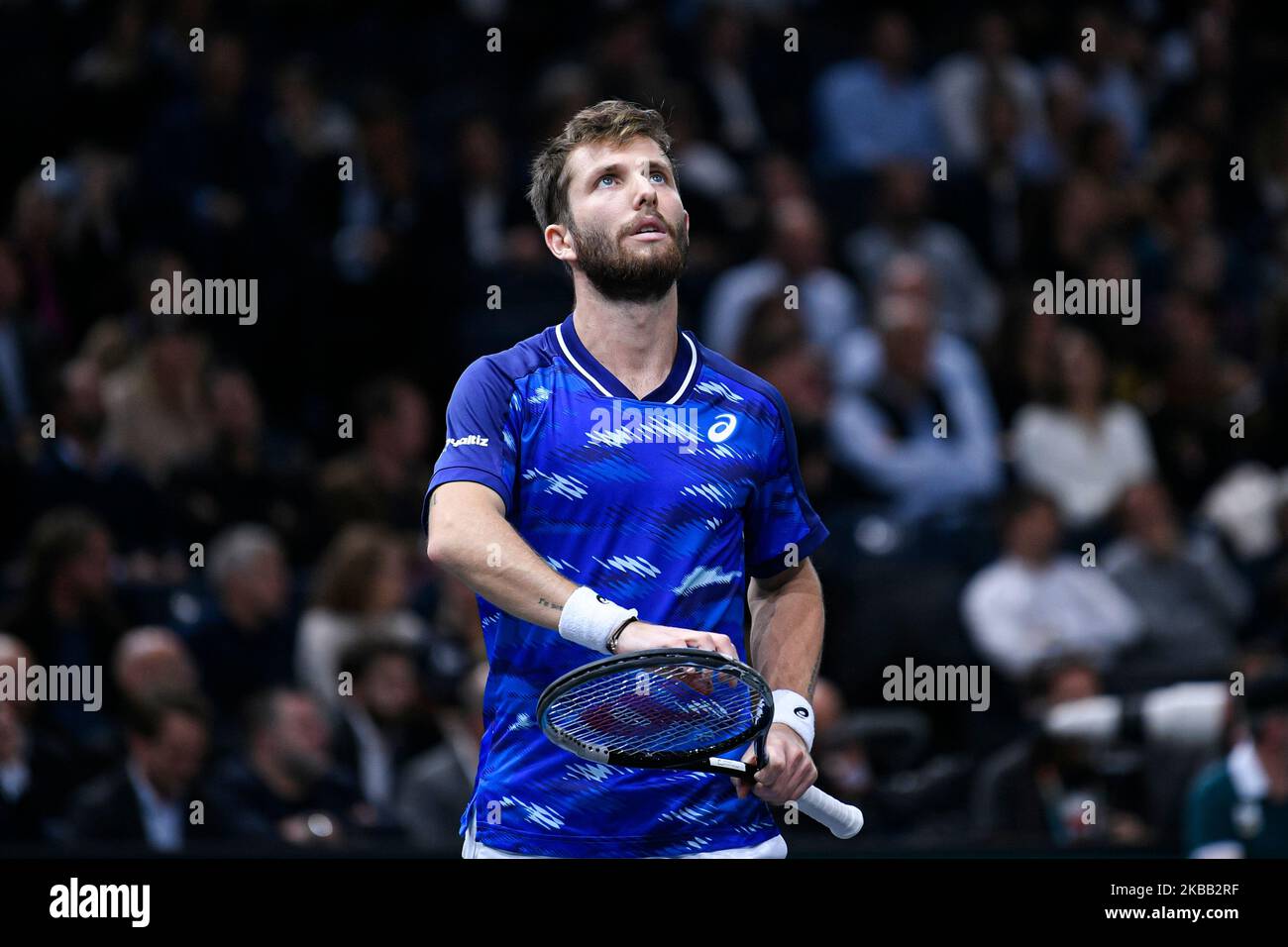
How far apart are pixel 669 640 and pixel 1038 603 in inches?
214

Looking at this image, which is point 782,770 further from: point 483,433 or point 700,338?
point 700,338

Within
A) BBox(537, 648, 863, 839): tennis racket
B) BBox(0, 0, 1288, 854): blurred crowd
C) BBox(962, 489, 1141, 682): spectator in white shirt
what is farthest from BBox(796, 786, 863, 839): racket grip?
BBox(962, 489, 1141, 682): spectator in white shirt

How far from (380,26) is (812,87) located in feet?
8.02

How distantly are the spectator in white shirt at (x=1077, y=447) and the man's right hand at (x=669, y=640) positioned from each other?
6227mm

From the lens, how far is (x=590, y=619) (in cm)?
361

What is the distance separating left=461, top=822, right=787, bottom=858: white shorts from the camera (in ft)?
12.7

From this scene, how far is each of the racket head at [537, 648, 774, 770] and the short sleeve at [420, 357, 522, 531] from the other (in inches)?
17.6

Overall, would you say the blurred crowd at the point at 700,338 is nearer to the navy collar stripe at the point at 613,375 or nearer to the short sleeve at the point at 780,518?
the short sleeve at the point at 780,518

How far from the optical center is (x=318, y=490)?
28.2ft

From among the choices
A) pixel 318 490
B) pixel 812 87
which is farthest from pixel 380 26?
pixel 318 490

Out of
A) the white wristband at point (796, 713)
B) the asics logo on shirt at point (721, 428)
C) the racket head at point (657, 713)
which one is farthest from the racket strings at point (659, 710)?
the asics logo on shirt at point (721, 428)

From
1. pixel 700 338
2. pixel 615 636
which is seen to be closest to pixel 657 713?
pixel 615 636

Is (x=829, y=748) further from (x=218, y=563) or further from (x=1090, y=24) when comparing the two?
(x=1090, y=24)

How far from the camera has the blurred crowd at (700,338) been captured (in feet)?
24.6
